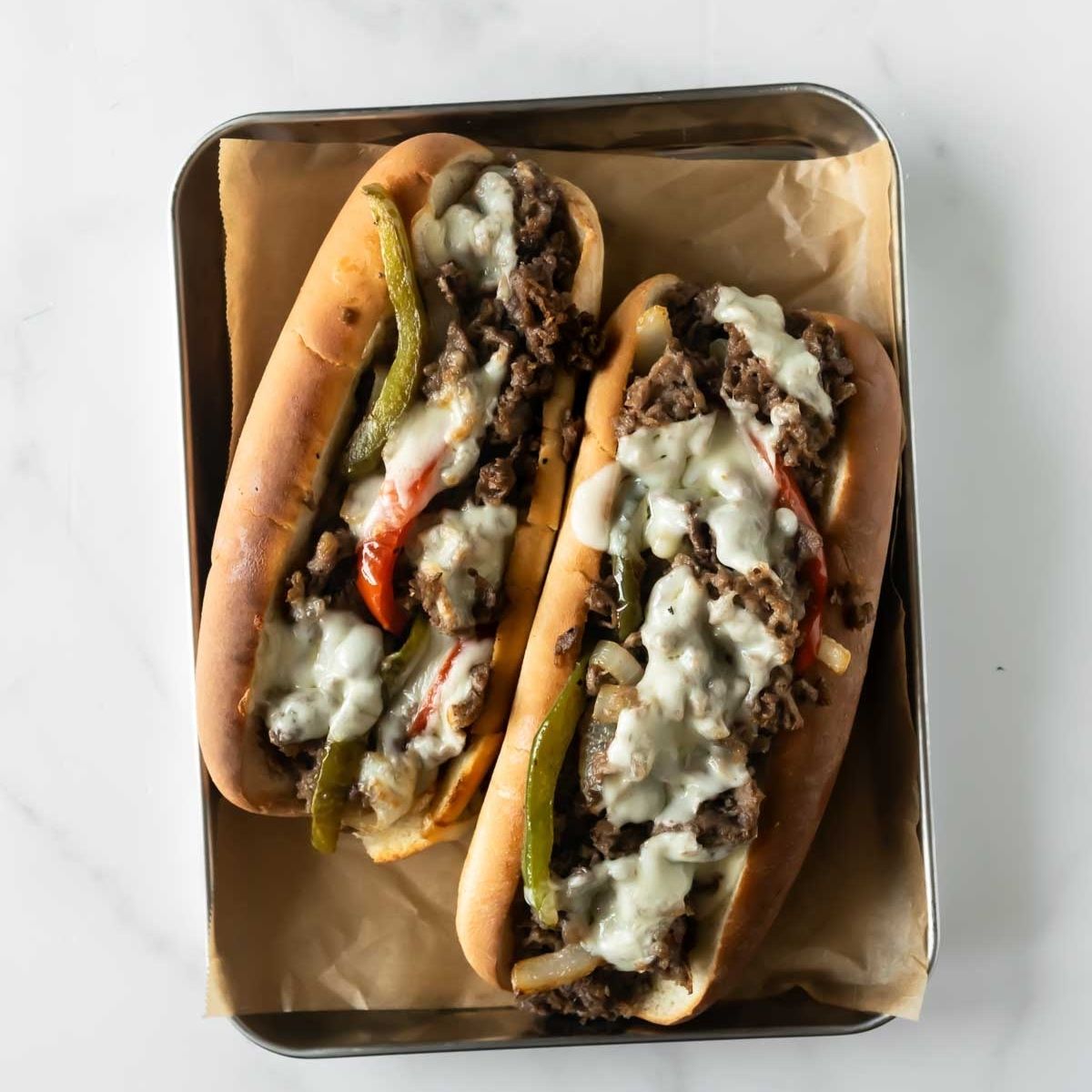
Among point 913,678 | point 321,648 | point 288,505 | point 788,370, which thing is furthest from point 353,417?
point 913,678

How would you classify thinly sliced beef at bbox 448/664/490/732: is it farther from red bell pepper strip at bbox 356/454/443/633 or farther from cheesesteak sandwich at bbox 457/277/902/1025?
red bell pepper strip at bbox 356/454/443/633

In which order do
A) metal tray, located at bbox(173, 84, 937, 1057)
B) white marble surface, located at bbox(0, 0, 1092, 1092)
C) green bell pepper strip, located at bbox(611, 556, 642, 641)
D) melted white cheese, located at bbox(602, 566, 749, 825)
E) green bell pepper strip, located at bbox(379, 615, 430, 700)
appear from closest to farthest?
melted white cheese, located at bbox(602, 566, 749, 825) → green bell pepper strip, located at bbox(611, 556, 642, 641) → green bell pepper strip, located at bbox(379, 615, 430, 700) → metal tray, located at bbox(173, 84, 937, 1057) → white marble surface, located at bbox(0, 0, 1092, 1092)

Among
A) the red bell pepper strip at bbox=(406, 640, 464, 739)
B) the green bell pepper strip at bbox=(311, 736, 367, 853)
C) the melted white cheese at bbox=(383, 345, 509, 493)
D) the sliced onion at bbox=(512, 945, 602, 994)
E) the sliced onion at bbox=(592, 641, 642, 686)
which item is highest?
the melted white cheese at bbox=(383, 345, 509, 493)

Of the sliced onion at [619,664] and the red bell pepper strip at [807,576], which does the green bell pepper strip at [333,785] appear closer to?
the sliced onion at [619,664]

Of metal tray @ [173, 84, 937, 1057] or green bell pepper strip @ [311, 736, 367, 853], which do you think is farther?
metal tray @ [173, 84, 937, 1057]

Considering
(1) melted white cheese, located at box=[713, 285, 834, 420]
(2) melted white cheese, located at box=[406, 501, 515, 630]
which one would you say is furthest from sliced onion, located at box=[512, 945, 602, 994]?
(1) melted white cheese, located at box=[713, 285, 834, 420]

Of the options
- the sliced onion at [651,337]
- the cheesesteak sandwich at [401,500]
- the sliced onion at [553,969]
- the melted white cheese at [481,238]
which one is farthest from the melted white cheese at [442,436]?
the sliced onion at [553,969]
